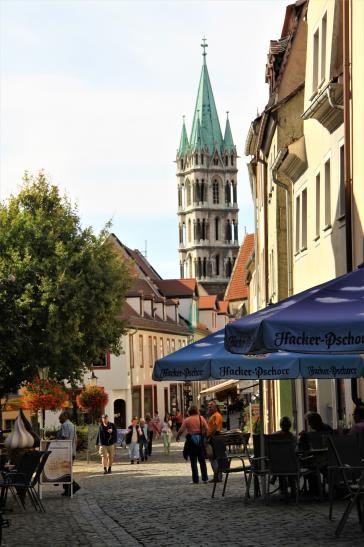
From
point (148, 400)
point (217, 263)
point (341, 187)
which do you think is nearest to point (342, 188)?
point (341, 187)

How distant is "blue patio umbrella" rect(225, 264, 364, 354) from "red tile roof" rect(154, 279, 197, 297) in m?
86.1

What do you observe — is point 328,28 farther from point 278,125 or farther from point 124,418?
point 124,418

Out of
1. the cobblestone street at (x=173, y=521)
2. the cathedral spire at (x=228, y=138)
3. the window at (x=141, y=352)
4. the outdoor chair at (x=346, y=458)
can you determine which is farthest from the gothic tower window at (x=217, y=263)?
the outdoor chair at (x=346, y=458)

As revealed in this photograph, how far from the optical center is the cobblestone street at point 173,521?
1384 cm

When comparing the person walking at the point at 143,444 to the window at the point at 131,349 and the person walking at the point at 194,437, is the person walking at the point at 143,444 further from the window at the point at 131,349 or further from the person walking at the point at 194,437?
the window at the point at 131,349

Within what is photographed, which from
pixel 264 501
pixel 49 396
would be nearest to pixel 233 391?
pixel 49 396

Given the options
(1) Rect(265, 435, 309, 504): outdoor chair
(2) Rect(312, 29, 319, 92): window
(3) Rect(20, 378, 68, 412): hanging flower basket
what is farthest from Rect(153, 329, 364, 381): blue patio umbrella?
(3) Rect(20, 378, 68, 412): hanging flower basket

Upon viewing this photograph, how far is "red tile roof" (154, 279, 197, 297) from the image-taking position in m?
101

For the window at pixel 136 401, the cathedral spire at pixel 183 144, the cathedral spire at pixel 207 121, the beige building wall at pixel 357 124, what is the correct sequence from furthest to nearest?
the cathedral spire at pixel 183 144 → the cathedral spire at pixel 207 121 → the window at pixel 136 401 → the beige building wall at pixel 357 124

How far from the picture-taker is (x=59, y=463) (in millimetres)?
24172

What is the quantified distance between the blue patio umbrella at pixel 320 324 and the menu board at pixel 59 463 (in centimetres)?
1093

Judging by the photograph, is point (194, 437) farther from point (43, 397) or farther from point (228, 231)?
point (228, 231)

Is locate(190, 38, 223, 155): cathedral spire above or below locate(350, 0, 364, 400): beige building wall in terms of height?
above

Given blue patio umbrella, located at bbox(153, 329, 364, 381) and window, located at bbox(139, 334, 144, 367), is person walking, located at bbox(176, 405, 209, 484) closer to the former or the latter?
blue patio umbrella, located at bbox(153, 329, 364, 381)
